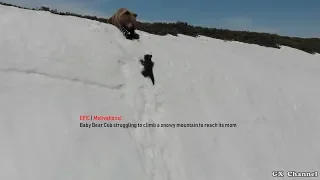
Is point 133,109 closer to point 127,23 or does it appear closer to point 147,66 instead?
point 147,66

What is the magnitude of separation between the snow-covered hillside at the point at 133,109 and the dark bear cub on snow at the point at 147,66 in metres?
0.19

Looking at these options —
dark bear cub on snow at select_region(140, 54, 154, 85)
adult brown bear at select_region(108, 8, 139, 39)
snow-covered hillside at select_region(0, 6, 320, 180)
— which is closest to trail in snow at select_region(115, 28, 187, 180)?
snow-covered hillside at select_region(0, 6, 320, 180)

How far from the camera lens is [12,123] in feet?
22.4

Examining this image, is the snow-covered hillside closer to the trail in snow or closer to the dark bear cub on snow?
the trail in snow

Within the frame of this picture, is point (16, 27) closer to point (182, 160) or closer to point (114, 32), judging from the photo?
point (114, 32)

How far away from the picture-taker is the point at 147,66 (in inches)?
410

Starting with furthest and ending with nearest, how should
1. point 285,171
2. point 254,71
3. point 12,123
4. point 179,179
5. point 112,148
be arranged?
point 254,71 → point 285,171 → point 179,179 → point 112,148 → point 12,123

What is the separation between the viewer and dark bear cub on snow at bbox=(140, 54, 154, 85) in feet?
33.4

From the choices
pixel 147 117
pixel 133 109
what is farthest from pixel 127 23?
pixel 147 117

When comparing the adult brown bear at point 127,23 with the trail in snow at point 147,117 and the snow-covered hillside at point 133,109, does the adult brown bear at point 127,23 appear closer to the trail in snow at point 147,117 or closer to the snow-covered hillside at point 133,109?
the snow-covered hillside at point 133,109

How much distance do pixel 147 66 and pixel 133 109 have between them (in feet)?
6.30

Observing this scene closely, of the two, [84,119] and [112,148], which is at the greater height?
[84,119]

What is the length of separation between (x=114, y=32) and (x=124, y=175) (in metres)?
5.25

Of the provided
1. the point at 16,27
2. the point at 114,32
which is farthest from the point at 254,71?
the point at 16,27
